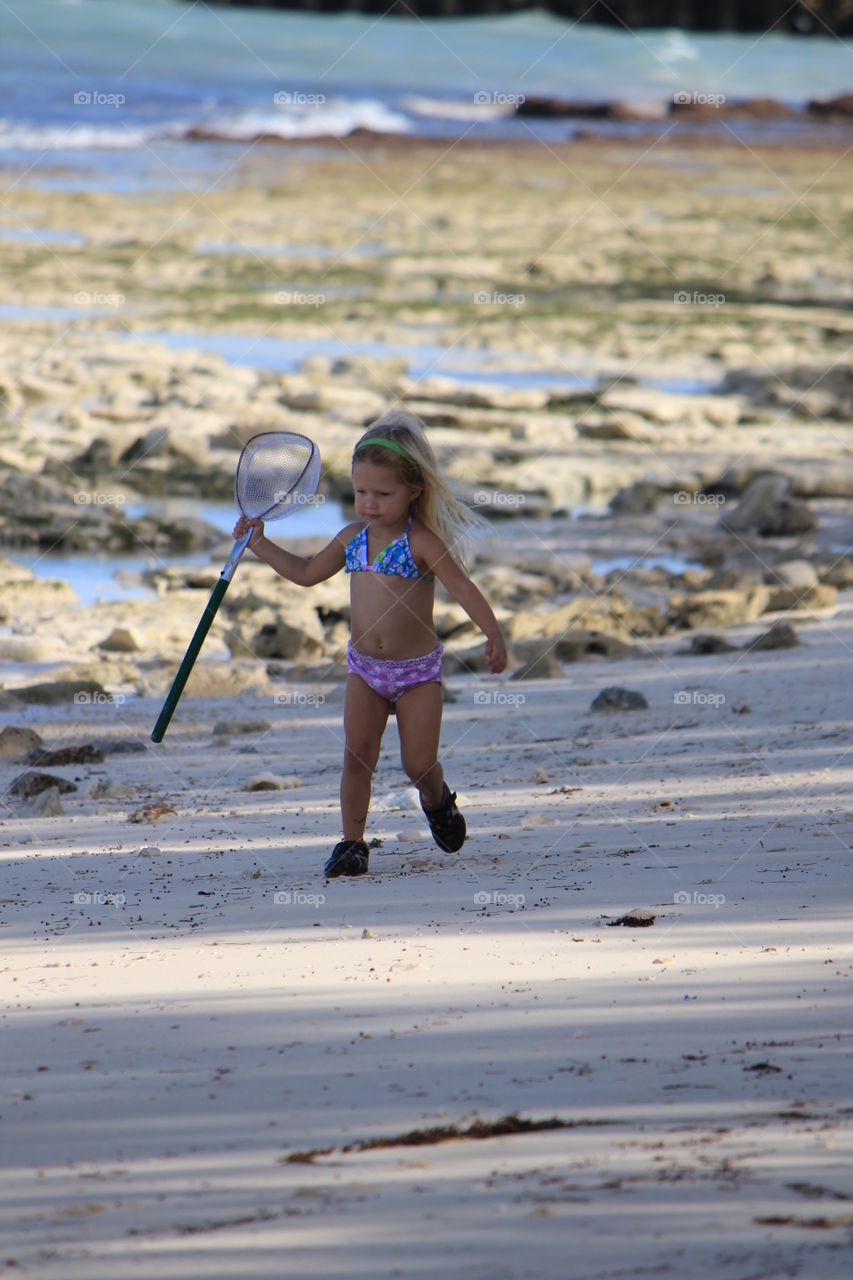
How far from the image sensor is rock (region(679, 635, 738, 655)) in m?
7.39

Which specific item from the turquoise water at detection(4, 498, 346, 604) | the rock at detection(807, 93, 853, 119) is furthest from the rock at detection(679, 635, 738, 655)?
the rock at detection(807, 93, 853, 119)

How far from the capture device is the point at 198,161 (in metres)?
36.7

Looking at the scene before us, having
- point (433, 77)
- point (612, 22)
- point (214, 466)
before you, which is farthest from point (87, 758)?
point (612, 22)

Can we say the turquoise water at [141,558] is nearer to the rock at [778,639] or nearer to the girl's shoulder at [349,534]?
the rock at [778,639]

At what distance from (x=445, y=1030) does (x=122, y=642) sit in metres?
4.91

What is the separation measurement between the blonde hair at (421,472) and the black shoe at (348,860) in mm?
767

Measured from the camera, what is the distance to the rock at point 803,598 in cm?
819

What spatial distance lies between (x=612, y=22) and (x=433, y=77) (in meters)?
10.0

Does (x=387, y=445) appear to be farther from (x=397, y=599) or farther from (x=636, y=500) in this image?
(x=636, y=500)

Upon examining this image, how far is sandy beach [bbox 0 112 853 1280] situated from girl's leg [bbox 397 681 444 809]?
20 cm

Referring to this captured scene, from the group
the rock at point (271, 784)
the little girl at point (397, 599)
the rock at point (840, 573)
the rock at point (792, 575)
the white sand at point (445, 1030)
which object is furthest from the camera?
the rock at point (840, 573)

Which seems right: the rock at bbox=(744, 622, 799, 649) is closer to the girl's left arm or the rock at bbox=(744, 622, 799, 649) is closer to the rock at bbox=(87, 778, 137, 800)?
the rock at bbox=(87, 778, 137, 800)

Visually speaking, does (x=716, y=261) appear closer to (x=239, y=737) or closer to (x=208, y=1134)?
(x=239, y=737)

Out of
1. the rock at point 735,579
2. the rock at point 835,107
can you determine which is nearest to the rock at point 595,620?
the rock at point 735,579
